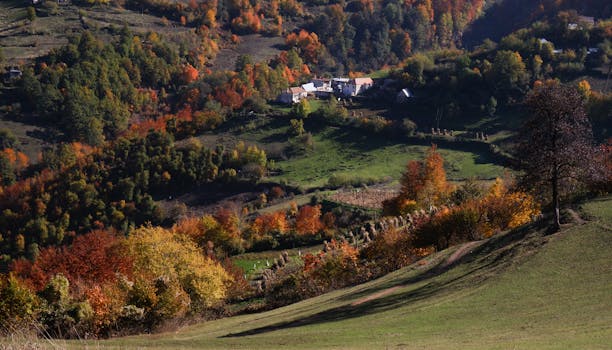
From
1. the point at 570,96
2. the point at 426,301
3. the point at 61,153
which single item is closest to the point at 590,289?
the point at 426,301

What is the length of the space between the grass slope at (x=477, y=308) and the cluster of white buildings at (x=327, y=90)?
317 ft

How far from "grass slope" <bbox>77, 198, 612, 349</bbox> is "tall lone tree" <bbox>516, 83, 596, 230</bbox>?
3077 millimetres

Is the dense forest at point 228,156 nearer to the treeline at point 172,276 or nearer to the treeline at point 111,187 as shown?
the treeline at point 172,276

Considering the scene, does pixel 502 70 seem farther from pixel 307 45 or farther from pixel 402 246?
pixel 307 45

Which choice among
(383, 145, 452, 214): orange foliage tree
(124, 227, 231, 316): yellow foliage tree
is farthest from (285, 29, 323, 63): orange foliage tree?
(124, 227, 231, 316): yellow foliage tree

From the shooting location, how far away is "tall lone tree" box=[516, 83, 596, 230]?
32669 mm

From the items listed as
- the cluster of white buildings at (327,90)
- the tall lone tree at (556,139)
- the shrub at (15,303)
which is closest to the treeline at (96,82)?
the cluster of white buildings at (327,90)

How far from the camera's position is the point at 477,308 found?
26578 millimetres

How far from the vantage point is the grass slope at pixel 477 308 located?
22.1 metres

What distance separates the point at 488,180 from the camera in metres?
85.9

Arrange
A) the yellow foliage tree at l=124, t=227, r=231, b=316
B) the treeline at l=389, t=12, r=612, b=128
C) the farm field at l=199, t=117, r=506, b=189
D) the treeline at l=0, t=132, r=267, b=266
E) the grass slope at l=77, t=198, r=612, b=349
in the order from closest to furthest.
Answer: the grass slope at l=77, t=198, r=612, b=349 < the yellow foliage tree at l=124, t=227, r=231, b=316 < the farm field at l=199, t=117, r=506, b=189 < the treeline at l=0, t=132, r=267, b=266 < the treeline at l=389, t=12, r=612, b=128

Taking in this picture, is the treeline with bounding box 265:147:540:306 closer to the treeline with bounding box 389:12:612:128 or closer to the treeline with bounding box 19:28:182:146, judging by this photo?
the treeline with bounding box 389:12:612:128

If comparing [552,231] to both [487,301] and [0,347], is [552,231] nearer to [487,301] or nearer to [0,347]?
[487,301]

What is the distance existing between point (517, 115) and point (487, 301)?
3446 inches
